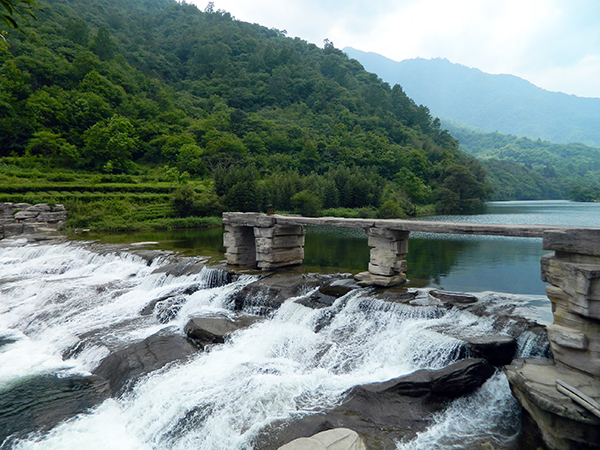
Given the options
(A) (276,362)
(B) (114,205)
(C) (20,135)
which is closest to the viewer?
(A) (276,362)

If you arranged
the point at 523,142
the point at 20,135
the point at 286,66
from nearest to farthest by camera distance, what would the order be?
1. the point at 20,135
2. the point at 286,66
3. the point at 523,142

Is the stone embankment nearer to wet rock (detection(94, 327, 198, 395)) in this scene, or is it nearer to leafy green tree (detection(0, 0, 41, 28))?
wet rock (detection(94, 327, 198, 395))

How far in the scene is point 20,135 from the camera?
4300 cm

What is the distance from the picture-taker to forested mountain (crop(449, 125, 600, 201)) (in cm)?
8188

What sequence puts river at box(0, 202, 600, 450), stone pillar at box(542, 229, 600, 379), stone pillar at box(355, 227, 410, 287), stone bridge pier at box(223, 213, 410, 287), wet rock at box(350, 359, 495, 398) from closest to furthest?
stone pillar at box(542, 229, 600, 379) → river at box(0, 202, 600, 450) → wet rock at box(350, 359, 495, 398) → stone pillar at box(355, 227, 410, 287) → stone bridge pier at box(223, 213, 410, 287)

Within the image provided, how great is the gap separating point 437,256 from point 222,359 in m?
14.4

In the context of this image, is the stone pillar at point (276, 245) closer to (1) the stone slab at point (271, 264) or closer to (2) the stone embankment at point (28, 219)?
(1) the stone slab at point (271, 264)

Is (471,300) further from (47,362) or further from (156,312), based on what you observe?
(47,362)

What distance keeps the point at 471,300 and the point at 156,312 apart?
30.4ft

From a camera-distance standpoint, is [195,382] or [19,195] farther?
[19,195]

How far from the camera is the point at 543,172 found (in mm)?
97250

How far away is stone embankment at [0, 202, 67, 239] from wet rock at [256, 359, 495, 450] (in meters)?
27.0

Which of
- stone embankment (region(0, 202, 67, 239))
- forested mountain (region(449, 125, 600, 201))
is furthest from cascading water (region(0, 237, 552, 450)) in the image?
forested mountain (region(449, 125, 600, 201))

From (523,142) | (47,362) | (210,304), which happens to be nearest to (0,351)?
(47,362)
